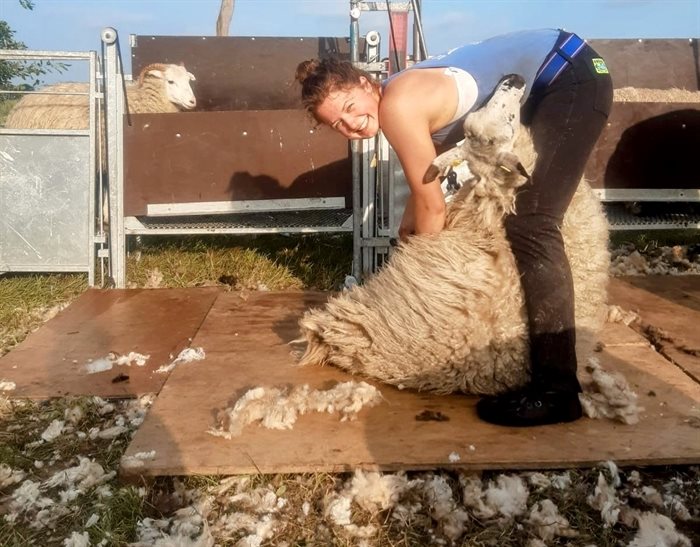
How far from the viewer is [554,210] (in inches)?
101

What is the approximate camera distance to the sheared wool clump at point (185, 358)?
3088 millimetres

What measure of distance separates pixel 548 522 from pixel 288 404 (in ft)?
3.34

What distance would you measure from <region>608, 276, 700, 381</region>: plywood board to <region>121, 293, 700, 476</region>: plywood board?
A: 199 mm

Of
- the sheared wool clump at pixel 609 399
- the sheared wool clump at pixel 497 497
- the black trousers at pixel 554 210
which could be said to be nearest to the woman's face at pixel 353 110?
the black trousers at pixel 554 210

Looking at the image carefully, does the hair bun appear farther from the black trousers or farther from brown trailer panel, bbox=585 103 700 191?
brown trailer panel, bbox=585 103 700 191

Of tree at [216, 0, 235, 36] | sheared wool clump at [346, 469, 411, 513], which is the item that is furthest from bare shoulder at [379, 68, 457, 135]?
tree at [216, 0, 235, 36]

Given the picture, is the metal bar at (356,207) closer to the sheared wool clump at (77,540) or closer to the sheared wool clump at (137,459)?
the sheared wool clump at (137,459)

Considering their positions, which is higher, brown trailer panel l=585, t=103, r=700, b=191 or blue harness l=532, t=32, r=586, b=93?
blue harness l=532, t=32, r=586, b=93

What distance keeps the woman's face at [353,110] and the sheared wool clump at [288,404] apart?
3.48 ft

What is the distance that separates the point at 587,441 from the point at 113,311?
2.80 m

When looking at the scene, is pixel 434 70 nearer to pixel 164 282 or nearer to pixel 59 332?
pixel 59 332

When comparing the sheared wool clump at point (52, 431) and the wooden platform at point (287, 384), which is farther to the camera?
the sheared wool clump at point (52, 431)

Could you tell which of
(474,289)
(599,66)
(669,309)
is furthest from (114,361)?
(669,309)

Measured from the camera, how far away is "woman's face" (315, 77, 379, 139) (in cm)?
275
